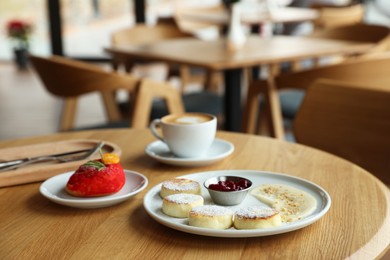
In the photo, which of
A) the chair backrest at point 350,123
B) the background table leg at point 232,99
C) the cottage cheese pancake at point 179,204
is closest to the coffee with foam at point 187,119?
the cottage cheese pancake at point 179,204

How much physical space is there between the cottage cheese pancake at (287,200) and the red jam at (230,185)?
1.6 inches

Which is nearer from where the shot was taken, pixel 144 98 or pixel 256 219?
pixel 256 219

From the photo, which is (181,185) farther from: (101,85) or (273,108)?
(273,108)

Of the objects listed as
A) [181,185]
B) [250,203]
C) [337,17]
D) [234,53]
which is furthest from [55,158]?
[337,17]

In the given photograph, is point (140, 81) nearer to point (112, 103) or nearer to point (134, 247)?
point (112, 103)

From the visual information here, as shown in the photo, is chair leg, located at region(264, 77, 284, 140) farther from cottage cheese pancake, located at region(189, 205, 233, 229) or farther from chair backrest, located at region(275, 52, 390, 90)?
cottage cheese pancake, located at region(189, 205, 233, 229)

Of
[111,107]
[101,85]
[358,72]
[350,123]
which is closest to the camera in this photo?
[350,123]

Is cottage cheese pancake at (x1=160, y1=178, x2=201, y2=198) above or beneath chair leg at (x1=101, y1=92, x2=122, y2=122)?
above

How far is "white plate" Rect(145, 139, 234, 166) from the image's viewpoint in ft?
→ 4.29

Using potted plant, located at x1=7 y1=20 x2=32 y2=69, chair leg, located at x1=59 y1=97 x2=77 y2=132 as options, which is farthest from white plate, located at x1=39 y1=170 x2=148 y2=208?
potted plant, located at x1=7 y1=20 x2=32 y2=69

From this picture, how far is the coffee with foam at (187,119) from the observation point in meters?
1.35

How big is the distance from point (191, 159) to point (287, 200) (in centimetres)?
29

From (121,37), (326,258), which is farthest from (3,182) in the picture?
(121,37)

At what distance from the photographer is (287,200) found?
1.08m
